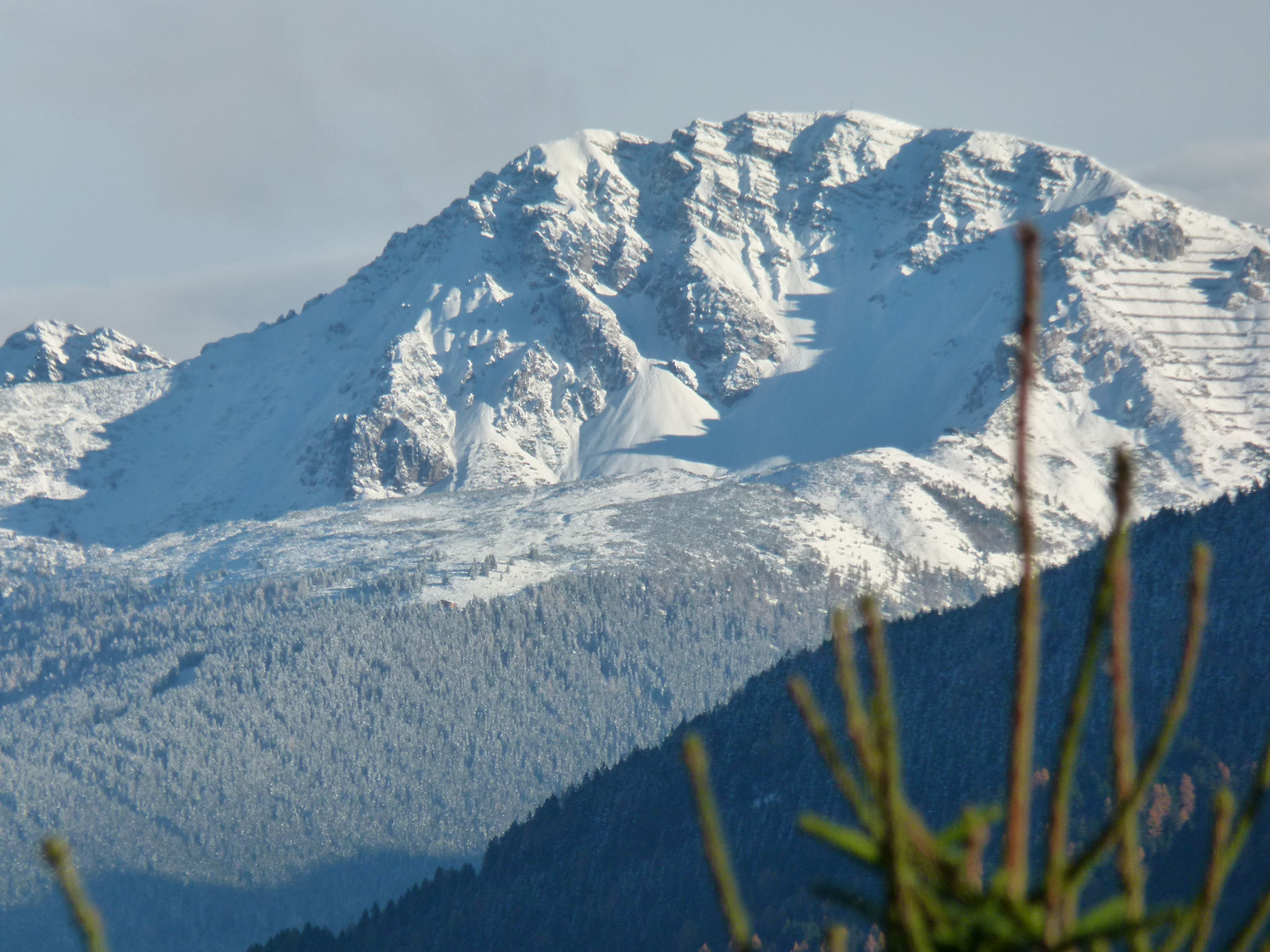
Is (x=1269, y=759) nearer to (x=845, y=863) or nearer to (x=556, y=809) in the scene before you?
(x=845, y=863)

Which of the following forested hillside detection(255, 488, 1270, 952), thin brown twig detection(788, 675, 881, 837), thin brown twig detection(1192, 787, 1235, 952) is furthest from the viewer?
forested hillside detection(255, 488, 1270, 952)

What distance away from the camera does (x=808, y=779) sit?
168125 millimetres

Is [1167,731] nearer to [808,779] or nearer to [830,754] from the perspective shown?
[830,754]

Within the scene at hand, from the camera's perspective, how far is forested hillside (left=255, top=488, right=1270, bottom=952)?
423ft

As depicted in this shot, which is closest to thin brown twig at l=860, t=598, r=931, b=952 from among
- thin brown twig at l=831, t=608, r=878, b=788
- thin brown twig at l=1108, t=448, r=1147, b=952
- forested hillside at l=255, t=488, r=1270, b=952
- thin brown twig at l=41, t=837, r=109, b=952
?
thin brown twig at l=831, t=608, r=878, b=788

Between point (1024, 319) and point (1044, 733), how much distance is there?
149 meters

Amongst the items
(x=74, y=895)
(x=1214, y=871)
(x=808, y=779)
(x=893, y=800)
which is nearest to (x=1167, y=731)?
(x=1214, y=871)

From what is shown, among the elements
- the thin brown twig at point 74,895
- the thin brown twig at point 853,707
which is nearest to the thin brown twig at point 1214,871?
the thin brown twig at point 853,707

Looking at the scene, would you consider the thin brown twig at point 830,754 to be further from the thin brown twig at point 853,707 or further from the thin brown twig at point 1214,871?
the thin brown twig at point 1214,871

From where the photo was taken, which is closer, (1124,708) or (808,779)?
(1124,708)

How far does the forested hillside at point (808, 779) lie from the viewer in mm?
128875

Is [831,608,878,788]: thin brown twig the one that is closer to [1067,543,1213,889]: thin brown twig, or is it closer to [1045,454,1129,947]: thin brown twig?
[1045,454,1129,947]: thin brown twig

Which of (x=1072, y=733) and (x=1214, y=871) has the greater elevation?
(x=1072, y=733)

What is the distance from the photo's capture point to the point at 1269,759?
4.28m
